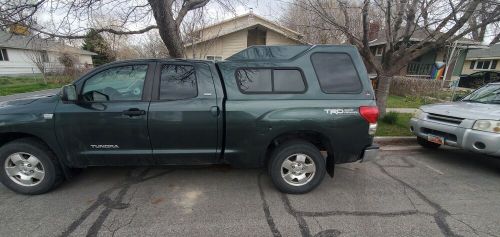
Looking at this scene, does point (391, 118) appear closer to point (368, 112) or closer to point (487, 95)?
Answer: point (487, 95)

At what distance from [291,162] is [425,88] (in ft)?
45.0

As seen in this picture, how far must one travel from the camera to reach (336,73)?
325 centimetres

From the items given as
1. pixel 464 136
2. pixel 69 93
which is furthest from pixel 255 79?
pixel 464 136

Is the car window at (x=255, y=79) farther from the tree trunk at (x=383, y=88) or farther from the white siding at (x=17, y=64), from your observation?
the white siding at (x=17, y=64)

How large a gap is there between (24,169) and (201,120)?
238 cm

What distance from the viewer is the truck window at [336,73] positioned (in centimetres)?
323

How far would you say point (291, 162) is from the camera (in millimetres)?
3322

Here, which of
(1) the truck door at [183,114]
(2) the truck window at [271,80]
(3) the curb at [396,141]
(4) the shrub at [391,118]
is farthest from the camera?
(4) the shrub at [391,118]

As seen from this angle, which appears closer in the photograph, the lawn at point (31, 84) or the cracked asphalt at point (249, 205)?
the cracked asphalt at point (249, 205)

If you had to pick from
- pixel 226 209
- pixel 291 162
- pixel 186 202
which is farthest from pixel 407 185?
pixel 186 202

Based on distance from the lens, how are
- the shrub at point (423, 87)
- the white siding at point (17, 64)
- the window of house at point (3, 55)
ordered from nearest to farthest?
the shrub at point (423, 87), the white siding at point (17, 64), the window of house at point (3, 55)

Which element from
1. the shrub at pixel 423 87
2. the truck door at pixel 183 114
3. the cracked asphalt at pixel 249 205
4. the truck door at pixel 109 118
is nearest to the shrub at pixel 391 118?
the cracked asphalt at pixel 249 205

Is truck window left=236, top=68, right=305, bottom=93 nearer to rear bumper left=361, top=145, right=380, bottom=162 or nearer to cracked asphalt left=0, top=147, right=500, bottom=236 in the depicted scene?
rear bumper left=361, top=145, right=380, bottom=162

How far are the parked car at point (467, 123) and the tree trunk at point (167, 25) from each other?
218 inches
